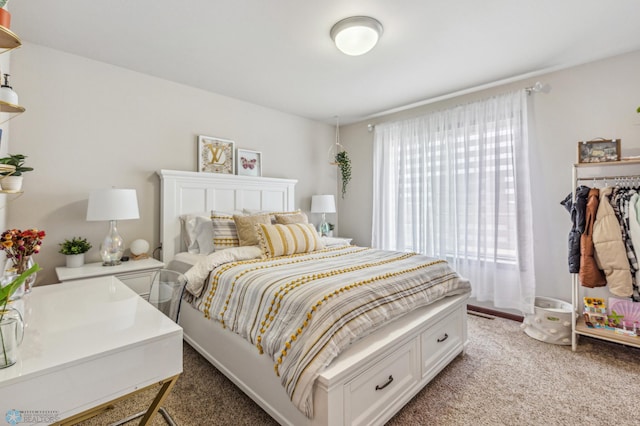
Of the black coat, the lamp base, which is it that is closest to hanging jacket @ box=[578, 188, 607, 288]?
the black coat

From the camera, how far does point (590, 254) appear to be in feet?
7.66

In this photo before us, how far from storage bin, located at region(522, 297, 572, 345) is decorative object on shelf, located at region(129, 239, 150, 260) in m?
3.63

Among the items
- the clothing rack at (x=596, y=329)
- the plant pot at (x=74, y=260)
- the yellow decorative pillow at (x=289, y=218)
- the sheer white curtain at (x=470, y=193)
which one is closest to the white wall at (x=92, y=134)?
the plant pot at (x=74, y=260)

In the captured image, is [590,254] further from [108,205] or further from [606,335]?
[108,205]

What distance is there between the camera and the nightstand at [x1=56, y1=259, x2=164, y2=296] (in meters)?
2.21

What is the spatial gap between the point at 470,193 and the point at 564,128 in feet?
3.34

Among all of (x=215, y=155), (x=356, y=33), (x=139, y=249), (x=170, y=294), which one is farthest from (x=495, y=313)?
(x=139, y=249)

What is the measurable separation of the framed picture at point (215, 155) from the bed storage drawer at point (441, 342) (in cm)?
273

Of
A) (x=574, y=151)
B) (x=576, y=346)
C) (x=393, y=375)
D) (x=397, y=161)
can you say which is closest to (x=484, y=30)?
(x=574, y=151)

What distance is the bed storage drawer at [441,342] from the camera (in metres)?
1.89

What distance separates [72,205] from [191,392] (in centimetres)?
190

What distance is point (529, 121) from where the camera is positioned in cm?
302

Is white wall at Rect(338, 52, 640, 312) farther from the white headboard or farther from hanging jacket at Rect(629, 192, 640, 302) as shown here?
the white headboard

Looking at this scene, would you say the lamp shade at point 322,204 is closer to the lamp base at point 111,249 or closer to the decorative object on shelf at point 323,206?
the decorative object on shelf at point 323,206
